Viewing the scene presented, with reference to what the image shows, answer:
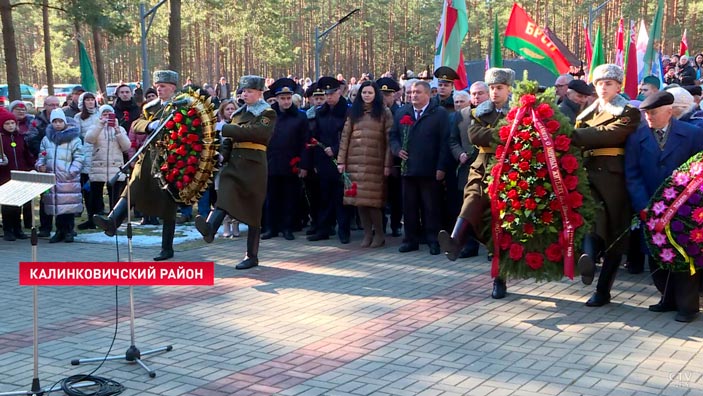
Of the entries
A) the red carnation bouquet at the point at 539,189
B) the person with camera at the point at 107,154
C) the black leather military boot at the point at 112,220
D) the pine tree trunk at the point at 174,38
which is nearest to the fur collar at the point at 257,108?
the black leather military boot at the point at 112,220

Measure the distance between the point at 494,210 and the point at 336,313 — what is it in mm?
1726

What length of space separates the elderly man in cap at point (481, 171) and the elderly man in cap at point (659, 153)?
1262mm

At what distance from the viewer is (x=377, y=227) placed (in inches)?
436

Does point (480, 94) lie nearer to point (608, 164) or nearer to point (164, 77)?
point (608, 164)

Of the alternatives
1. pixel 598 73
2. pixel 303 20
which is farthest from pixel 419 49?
pixel 598 73

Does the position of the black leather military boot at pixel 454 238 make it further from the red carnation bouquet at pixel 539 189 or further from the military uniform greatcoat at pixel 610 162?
the military uniform greatcoat at pixel 610 162

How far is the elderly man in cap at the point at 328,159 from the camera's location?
11.6 meters

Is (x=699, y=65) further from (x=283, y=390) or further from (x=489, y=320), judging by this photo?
(x=283, y=390)

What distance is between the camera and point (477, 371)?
5805 millimetres

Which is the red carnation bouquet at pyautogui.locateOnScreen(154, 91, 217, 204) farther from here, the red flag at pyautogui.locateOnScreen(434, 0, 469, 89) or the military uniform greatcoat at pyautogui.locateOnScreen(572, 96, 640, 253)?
the red flag at pyautogui.locateOnScreen(434, 0, 469, 89)

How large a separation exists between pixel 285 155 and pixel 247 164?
2.18 meters

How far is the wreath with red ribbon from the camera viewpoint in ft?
22.7

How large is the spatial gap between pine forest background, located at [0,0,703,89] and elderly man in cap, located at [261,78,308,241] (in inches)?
1115

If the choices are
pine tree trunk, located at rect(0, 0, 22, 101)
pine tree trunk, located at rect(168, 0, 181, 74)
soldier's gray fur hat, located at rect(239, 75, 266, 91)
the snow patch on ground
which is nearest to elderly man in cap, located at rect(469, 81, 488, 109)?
soldier's gray fur hat, located at rect(239, 75, 266, 91)
